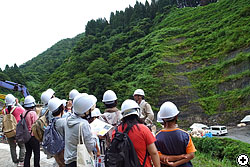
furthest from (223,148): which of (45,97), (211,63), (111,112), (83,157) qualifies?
(211,63)

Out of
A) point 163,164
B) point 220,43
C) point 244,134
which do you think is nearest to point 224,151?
point 163,164

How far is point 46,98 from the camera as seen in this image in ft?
14.2

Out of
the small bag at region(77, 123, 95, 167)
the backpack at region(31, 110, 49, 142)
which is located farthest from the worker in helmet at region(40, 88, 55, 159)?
the small bag at region(77, 123, 95, 167)

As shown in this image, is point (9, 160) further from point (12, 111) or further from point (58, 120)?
point (58, 120)

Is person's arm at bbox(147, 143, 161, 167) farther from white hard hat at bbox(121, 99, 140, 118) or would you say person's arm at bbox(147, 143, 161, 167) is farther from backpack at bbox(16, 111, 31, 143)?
backpack at bbox(16, 111, 31, 143)

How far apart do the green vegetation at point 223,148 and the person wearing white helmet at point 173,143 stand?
6056 millimetres

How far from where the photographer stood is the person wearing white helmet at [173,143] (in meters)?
2.50

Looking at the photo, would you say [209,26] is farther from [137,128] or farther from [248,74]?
[137,128]

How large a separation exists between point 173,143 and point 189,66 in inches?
1106

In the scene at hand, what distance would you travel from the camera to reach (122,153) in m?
2.26

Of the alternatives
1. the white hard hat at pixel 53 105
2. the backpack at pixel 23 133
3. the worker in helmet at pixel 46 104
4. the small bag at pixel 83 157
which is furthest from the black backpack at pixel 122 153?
the backpack at pixel 23 133

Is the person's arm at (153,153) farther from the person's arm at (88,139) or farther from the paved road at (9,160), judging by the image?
the paved road at (9,160)

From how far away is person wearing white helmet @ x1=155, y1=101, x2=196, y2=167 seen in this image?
2.50 metres

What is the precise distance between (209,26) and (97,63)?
2021 cm
